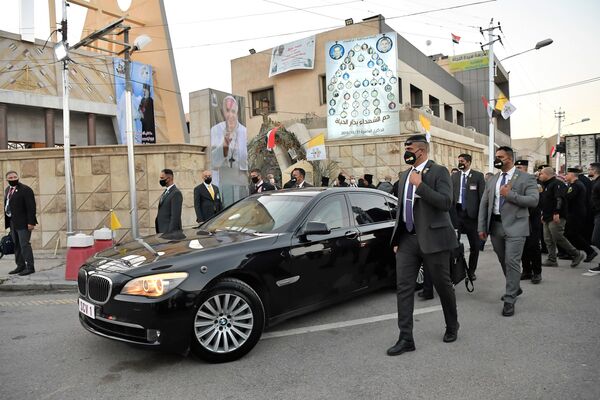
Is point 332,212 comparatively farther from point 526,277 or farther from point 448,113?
point 448,113

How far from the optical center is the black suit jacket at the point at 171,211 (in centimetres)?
740

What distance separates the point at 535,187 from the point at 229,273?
147 inches

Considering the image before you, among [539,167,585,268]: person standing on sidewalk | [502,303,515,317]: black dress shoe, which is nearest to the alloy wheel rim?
[502,303,515,317]: black dress shoe

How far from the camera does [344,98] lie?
23.6m

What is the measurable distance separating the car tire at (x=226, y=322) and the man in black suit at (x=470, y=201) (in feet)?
12.8

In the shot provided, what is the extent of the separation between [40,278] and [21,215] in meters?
1.22

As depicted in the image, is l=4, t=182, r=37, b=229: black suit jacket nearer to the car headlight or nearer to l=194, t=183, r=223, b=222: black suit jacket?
l=194, t=183, r=223, b=222: black suit jacket

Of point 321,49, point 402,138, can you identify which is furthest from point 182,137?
point 402,138

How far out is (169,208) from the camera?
24.6ft

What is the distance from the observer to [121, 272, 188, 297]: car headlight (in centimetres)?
363

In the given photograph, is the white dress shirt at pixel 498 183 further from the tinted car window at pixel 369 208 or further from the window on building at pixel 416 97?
the window on building at pixel 416 97

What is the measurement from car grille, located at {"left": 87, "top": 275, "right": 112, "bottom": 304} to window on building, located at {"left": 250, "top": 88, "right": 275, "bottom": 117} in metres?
30.1

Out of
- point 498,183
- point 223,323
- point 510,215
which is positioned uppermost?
point 498,183

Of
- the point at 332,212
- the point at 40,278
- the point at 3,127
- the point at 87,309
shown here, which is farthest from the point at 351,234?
the point at 3,127
